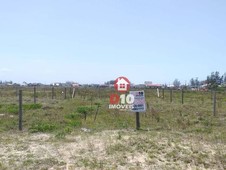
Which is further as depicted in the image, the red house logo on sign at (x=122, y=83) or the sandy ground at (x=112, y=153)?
the red house logo on sign at (x=122, y=83)

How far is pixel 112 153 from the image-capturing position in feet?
25.8

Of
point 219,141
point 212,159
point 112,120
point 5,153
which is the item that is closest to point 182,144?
point 212,159

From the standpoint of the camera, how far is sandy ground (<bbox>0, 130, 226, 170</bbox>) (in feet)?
24.0

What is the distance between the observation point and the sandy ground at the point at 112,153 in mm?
7305

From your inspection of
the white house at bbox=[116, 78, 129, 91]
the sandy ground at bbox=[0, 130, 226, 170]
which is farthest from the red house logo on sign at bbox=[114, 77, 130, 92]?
the sandy ground at bbox=[0, 130, 226, 170]

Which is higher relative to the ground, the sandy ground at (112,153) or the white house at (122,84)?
the white house at (122,84)

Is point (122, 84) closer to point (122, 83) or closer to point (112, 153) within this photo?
point (122, 83)

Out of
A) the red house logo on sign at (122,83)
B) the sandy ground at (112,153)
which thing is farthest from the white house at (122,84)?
the sandy ground at (112,153)

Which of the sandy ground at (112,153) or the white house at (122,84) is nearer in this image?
the sandy ground at (112,153)

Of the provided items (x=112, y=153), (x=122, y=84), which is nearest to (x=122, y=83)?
(x=122, y=84)

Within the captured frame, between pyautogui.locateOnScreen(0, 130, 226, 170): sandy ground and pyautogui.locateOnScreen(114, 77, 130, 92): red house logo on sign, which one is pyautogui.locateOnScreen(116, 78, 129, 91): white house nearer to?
pyautogui.locateOnScreen(114, 77, 130, 92): red house logo on sign

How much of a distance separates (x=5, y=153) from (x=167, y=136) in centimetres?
434

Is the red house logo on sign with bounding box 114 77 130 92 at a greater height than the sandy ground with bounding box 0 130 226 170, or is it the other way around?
the red house logo on sign with bounding box 114 77 130 92

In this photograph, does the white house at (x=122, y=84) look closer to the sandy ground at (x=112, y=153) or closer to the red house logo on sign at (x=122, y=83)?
the red house logo on sign at (x=122, y=83)
